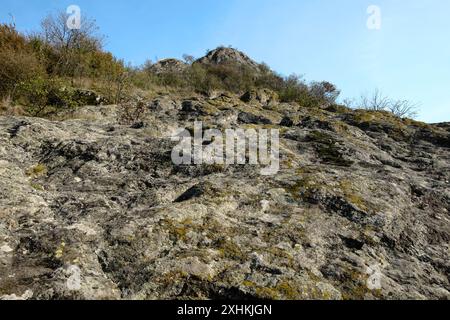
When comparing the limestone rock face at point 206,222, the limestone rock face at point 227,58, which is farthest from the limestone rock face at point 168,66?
the limestone rock face at point 206,222

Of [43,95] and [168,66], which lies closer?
[43,95]

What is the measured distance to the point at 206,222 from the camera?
11.9 ft

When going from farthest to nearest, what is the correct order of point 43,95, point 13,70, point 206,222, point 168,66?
1. point 168,66
2. point 13,70
3. point 43,95
4. point 206,222

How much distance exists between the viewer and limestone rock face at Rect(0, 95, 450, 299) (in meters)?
2.83

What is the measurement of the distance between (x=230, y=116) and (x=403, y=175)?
13.4 ft

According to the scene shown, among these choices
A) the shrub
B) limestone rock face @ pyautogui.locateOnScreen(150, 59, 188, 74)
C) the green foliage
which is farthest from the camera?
limestone rock face @ pyautogui.locateOnScreen(150, 59, 188, 74)

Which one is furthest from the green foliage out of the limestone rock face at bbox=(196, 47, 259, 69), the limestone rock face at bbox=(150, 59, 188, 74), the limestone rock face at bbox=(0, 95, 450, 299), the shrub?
the limestone rock face at bbox=(196, 47, 259, 69)

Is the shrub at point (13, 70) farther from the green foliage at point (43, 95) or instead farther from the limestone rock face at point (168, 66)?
the limestone rock face at point (168, 66)

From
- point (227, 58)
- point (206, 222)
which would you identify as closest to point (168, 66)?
point (227, 58)

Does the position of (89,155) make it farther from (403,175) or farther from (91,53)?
(91,53)

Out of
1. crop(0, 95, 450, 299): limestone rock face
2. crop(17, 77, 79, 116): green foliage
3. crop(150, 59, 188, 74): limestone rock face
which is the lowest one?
crop(0, 95, 450, 299): limestone rock face

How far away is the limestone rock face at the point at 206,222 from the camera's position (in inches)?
112

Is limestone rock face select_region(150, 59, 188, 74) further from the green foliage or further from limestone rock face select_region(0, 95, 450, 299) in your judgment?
limestone rock face select_region(0, 95, 450, 299)

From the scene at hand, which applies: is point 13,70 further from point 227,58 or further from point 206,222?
point 227,58
